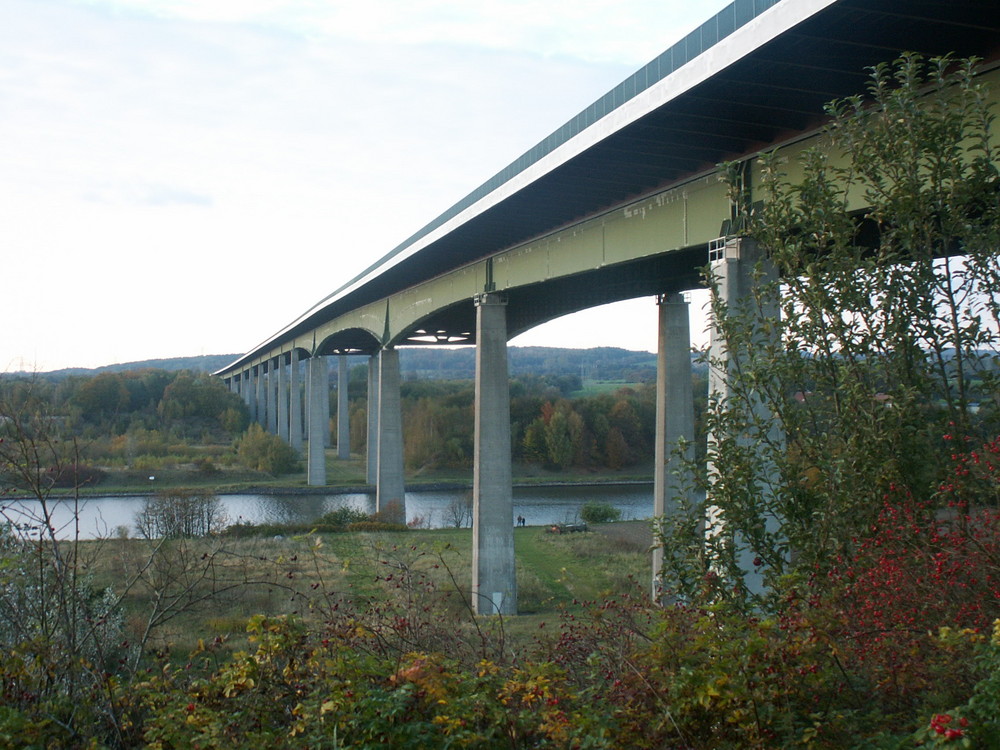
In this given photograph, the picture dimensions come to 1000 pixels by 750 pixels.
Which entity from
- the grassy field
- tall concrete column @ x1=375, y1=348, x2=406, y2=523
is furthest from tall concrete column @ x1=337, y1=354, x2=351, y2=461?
the grassy field

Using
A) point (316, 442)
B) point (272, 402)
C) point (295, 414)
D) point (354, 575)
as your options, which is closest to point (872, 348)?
point (354, 575)

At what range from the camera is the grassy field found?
39.5 ft

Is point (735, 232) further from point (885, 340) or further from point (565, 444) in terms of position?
point (565, 444)

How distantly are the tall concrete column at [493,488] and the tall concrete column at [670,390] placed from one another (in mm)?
4050

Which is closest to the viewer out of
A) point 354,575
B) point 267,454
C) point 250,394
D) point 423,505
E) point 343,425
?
point 354,575

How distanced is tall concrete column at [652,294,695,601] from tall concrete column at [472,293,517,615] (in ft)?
13.3

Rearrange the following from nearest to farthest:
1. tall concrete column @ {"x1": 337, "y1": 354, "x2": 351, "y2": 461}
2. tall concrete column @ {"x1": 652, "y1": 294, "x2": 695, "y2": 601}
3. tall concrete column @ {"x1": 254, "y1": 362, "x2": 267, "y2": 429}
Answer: tall concrete column @ {"x1": 652, "y1": 294, "x2": 695, "y2": 601} → tall concrete column @ {"x1": 337, "y1": 354, "x2": 351, "y2": 461} → tall concrete column @ {"x1": 254, "y1": 362, "x2": 267, "y2": 429}

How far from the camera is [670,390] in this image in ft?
68.4

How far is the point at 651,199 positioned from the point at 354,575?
8.66 m

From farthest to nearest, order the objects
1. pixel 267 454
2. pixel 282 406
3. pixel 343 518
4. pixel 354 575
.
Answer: pixel 282 406
pixel 267 454
pixel 343 518
pixel 354 575

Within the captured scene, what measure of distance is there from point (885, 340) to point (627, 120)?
283 inches

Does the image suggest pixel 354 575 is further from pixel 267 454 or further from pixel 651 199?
pixel 267 454

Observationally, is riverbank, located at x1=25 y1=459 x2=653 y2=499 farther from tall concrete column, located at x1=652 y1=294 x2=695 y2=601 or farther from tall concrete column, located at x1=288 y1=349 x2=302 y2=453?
tall concrete column, located at x1=652 y1=294 x2=695 y2=601

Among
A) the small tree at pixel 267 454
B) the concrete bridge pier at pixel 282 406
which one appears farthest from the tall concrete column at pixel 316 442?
the concrete bridge pier at pixel 282 406
